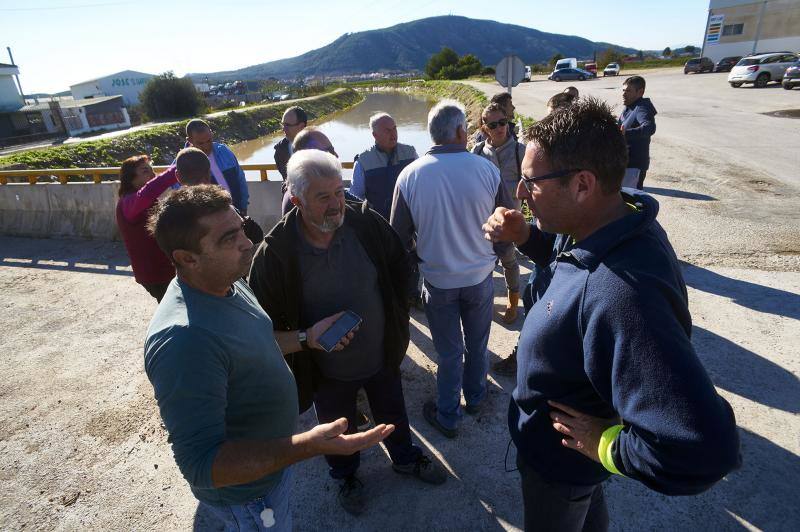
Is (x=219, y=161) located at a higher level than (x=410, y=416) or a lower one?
higher

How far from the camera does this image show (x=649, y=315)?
112 cm

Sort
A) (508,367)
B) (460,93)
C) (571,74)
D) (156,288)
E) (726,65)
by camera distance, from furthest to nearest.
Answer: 1. (571,74)
2. (460,93)
3. (726,65)
4. (508,367)
5. (156,288)

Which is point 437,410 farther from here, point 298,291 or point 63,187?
point 63,187

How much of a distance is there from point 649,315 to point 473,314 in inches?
78.8

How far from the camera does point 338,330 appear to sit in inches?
91.1

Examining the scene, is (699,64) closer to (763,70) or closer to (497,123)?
(763,70)

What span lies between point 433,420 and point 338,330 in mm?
1502

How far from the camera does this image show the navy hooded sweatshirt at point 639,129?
5844 millimetres

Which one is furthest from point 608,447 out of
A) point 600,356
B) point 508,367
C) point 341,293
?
point 508,367

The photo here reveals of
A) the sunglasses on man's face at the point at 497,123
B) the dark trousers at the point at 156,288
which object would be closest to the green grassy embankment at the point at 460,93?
the sunglasses on man's face at the point at 497,123

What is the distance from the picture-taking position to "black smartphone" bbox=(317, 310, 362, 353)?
7.48 ft

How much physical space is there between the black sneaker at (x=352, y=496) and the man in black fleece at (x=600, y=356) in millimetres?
1324

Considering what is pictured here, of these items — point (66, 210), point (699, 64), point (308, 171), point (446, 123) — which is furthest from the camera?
point (699, 64)

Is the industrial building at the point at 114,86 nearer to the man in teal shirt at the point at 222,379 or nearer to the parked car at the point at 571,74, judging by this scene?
the parked car at the point at 571,74
